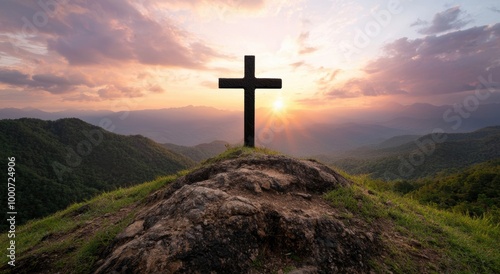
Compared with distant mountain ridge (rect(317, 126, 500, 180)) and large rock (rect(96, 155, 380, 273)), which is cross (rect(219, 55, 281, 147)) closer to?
large rock (rect(96, 155, 380, 273))

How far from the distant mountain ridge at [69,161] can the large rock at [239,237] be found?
62091mm

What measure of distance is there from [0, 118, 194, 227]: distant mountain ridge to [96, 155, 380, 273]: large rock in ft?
204

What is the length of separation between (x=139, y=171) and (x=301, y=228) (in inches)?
4055

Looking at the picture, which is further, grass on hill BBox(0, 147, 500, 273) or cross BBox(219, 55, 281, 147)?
cross BBox(219, 55, 281, 147)

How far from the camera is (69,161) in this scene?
9956cm

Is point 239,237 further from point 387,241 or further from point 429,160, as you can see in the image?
point 429,160

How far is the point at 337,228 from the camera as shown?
484 cm

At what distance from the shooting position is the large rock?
3686 mm

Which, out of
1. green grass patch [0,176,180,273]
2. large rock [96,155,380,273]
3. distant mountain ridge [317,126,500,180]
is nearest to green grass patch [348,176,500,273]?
large rock [96,155,380,273]

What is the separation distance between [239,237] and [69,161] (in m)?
121

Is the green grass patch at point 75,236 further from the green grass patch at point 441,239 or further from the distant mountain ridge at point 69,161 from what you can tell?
the distant mountain ridge at point 69,161

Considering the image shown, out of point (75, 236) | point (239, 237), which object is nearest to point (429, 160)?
point (239, 237)

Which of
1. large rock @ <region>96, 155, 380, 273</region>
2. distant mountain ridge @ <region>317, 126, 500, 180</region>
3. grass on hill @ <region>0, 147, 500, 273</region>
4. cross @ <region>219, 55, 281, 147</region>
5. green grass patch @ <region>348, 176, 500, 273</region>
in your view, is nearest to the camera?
large rock @ <region>96, 155, 380, 273</region>

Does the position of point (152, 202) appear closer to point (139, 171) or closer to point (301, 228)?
point (301, 228)
